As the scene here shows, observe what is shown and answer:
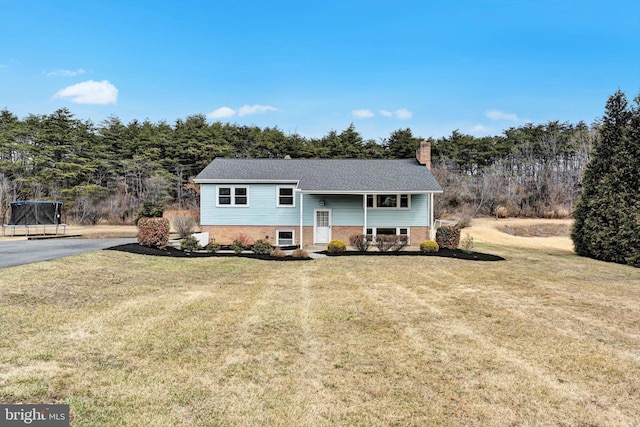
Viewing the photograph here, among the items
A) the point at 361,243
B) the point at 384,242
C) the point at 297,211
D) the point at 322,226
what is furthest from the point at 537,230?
the point at 297,211

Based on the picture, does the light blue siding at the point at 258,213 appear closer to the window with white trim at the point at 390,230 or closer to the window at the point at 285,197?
the window at the point at 285,197

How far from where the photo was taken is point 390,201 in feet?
68.2

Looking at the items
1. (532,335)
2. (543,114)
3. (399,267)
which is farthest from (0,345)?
(543,114)

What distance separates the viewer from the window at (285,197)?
20953 mm

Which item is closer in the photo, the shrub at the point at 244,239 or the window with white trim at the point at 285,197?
the shrub at the point at 244,239

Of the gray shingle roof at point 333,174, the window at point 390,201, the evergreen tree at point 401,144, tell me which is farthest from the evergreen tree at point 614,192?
the evergreen tree at point 401,144

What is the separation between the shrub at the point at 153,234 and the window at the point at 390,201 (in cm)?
1083

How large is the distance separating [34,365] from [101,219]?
3971cm

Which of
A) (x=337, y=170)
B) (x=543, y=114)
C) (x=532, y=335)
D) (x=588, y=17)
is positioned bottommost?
(x=532, y=335)

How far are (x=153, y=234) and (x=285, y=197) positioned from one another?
7.41 m

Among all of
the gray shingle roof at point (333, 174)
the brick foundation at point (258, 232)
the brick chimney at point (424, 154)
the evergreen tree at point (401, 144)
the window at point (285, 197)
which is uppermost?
the evergreen tree at point (401, 144)

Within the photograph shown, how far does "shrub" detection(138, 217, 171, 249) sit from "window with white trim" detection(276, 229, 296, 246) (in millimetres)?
6271

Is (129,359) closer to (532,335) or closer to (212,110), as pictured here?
(532,335)

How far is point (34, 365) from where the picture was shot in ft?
14.4
